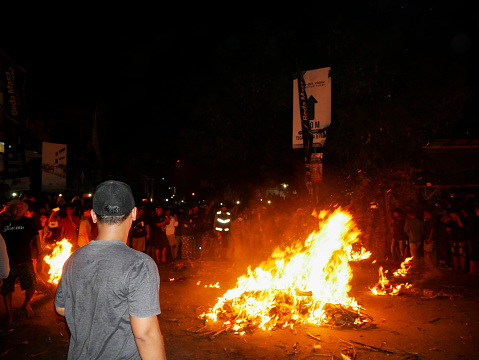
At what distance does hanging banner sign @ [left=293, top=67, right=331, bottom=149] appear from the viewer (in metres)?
11.6

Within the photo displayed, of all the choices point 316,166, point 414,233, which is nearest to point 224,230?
point 316,166

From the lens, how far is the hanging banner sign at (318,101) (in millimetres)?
11570

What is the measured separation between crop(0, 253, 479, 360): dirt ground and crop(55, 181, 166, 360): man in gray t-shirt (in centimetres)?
264

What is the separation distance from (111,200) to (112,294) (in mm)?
559

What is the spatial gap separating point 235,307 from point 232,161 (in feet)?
33.1

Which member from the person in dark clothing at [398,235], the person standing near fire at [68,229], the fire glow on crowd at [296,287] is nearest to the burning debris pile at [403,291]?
the fire glow on crowd at [296,287]

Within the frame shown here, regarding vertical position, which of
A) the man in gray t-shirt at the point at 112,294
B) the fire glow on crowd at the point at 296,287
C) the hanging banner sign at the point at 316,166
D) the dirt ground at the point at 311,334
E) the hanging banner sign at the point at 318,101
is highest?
the hanging banner sign at the point at 318,101

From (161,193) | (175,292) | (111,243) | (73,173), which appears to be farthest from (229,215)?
(161,193)

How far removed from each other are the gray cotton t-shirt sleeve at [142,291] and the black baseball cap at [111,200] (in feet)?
1.22

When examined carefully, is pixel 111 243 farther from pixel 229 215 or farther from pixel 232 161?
pixel 232 161

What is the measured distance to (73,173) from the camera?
2541cm

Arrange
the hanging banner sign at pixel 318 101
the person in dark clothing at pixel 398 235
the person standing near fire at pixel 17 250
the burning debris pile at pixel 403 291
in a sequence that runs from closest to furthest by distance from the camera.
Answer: the person standing near fire at pixel 17 250, the burning debris pile at pixel 403 291, the hanging banner sign at pixel 318 101, the person in dark clothing at pixel 398 235

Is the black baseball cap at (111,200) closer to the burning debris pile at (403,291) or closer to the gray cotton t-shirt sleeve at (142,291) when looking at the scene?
the gray cotton t-shirt sleeve at (142,291)

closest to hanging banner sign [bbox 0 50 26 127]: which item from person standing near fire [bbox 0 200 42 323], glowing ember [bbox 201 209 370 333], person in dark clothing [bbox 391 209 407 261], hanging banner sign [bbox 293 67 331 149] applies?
person standing near fire [bbox 0 200 42 323]
